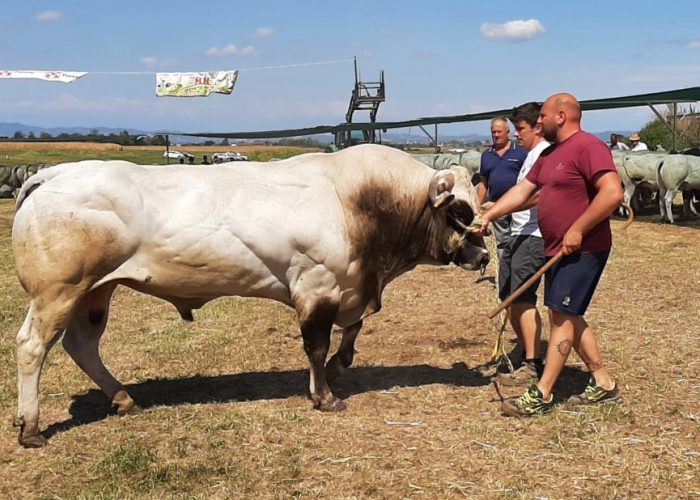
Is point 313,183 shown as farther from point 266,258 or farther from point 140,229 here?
point 140,229

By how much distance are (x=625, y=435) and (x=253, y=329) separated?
3.99m

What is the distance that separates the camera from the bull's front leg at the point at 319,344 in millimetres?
5047

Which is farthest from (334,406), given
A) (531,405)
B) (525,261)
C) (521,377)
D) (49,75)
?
(49,75)

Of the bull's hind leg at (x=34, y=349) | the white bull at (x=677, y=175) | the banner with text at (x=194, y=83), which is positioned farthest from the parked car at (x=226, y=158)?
the bull's hind leg at (x=34, y=349)

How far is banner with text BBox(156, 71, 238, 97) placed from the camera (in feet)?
85.4

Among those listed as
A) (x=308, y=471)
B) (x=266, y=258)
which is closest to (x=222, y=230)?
(x=266, y=258)

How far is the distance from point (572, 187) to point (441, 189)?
0.91 metres

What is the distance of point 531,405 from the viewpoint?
4.83 metres

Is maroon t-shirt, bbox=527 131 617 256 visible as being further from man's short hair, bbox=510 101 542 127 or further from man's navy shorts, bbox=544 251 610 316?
man's short hair, bbox=510 101 542 127

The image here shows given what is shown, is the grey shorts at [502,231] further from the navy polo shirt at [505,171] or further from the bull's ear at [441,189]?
the bull's ear at [441,189]

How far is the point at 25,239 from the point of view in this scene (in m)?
4.48

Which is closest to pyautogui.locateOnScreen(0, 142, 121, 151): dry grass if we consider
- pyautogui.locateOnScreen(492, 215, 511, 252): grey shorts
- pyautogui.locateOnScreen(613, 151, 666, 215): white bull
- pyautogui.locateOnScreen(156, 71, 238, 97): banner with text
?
pyautogui.locateOnScreen(156, 71, 238, 97): banner with text

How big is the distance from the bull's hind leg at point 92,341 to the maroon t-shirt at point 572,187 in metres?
3.06

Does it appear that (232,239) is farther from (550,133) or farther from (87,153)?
(87,153)
